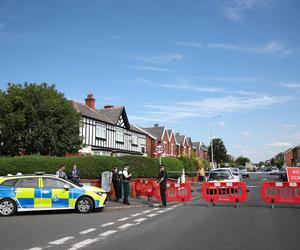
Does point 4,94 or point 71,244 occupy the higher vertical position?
point 4,94

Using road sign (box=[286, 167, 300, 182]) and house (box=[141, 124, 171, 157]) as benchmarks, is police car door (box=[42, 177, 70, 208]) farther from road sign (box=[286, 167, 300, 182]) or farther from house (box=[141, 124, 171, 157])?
house (box=[141, 124, 171, 157])

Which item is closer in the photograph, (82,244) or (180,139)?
(82,244)

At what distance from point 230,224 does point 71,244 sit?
4599 millimetres

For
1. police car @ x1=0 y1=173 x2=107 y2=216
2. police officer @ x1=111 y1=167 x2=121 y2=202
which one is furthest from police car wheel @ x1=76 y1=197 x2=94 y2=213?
police officer @ x1=111 y1=167 x2=121 y2=202

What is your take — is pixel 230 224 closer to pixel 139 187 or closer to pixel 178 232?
pixel 178 232

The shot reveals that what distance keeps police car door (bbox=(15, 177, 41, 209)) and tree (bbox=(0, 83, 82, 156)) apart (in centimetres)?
1365

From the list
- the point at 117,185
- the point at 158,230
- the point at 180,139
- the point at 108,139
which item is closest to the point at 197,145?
the point at 180,139

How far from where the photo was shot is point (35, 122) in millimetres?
26641

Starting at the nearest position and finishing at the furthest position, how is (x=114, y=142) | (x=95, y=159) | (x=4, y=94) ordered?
(x=95, y=159)
(x=4, y=94)
(x=114, y=142)

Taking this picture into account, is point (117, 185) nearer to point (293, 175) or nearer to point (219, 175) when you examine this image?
point (219, 175)

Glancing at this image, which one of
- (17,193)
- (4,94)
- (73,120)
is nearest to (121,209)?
(17,193)

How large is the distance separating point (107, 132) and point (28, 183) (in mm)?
27780

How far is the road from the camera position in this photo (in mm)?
7645

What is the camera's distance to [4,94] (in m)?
27.6
